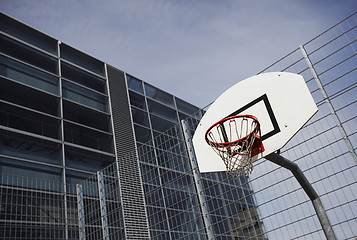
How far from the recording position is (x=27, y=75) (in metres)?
11.2

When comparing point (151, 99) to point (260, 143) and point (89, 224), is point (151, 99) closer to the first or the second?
point (89, 224)

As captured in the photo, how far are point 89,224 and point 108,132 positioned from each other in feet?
18.6

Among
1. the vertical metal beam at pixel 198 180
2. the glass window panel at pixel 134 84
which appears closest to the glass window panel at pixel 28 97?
the glass window panel at pixel 134 84

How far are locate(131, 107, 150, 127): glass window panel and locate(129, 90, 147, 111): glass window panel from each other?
30 centimetres

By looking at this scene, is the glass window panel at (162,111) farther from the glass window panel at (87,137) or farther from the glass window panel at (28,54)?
the glass window panel at (28,54)

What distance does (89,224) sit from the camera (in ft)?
23.4

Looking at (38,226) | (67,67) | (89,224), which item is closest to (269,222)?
(89,224)

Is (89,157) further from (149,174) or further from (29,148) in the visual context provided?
(149,174)

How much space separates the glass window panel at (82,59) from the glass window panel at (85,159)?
371 cm

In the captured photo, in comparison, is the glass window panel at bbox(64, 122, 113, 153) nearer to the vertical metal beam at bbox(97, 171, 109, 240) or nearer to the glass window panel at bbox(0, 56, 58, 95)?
the glass window panel at bbox(0, 56, 58, 95)

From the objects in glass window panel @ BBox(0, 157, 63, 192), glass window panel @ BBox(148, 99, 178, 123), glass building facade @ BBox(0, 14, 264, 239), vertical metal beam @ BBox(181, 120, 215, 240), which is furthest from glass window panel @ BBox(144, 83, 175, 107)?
vertical metal beam @ BBox(181, 120, 215, 240)

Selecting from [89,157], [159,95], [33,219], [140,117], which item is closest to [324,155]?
[33,219]

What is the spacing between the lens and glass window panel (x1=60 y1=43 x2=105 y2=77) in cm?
1295

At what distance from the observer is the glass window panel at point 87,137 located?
37.5 ft
